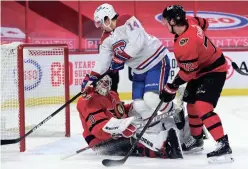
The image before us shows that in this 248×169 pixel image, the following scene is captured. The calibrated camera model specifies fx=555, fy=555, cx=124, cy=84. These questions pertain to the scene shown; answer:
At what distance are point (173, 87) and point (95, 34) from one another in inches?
175

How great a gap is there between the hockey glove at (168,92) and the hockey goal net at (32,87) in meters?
0.96

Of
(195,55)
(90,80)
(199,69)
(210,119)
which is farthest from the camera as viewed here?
(90,80)

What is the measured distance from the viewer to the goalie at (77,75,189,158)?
324 centimetres

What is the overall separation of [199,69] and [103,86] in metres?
0.65

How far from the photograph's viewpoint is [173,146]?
10.6ft

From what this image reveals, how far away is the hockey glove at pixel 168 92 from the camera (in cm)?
315

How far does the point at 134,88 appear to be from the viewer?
3605mm

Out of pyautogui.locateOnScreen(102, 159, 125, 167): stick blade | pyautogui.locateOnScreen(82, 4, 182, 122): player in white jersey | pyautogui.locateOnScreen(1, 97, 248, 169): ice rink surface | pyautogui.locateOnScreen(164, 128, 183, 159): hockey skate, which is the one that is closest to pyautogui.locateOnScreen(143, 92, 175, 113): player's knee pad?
pyautogui.locateOnScreen(82, 4, 182, 122): player in white jersey

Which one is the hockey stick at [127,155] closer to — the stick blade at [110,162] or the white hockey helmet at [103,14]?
the stick blade at [110,162]

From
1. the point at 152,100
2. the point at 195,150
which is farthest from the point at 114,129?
the point at 195,150

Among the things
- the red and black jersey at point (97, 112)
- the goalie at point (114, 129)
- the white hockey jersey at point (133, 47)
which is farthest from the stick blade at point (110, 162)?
the white hockey jersey at point (133, 47)

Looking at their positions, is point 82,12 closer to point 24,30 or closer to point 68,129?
point 24,30

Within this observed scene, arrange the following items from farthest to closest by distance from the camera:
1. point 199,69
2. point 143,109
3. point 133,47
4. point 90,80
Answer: point 90,80 < point 143,109 < point 133,47 < point 199,69

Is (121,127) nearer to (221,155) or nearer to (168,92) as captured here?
(168,92)
